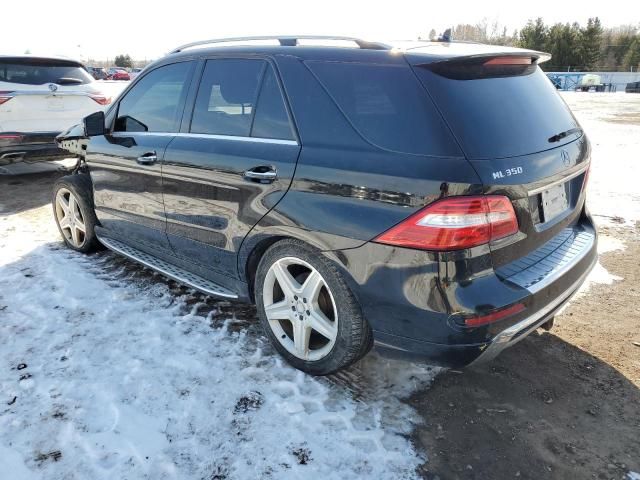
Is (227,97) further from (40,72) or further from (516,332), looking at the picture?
(40,72)

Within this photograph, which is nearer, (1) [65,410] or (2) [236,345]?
(1) [65,410]

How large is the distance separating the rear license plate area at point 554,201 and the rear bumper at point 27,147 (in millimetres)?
6017

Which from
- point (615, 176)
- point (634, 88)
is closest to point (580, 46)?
point (634, 88)

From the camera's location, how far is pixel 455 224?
2154mm

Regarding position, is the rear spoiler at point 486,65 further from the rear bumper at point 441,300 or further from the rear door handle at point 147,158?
the rear door handle at point 147,158

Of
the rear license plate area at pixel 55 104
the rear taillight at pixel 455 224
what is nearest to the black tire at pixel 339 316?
the rear taillight at pixel 455 224

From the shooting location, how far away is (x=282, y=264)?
2830 mm

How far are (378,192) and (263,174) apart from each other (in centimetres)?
74

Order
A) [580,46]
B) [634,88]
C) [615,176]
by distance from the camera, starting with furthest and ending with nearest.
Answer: [580,46] → [634,88] → [615,176]

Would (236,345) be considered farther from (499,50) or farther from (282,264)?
(499,50)

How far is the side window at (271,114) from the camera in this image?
277 centimetres

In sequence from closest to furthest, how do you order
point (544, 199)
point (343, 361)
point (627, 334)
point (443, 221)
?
point (443, 221) → point (544, 199) → point (343, 361) → point (627, 334)

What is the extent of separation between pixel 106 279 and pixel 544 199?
3323mm

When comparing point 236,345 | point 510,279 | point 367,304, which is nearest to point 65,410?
point 236,345
